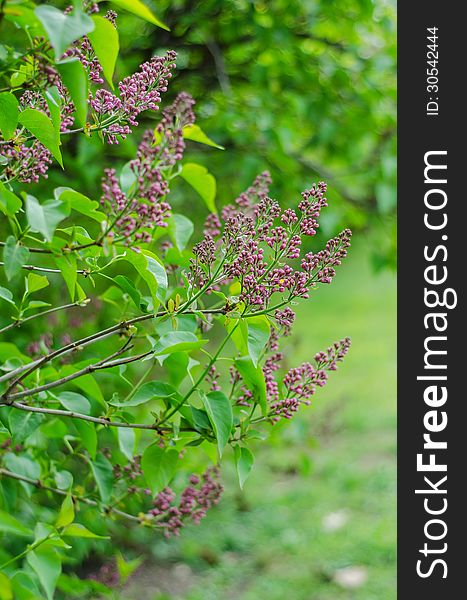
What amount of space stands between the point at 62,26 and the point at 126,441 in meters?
0.72

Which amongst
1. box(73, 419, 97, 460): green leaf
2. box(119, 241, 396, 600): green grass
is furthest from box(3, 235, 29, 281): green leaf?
box(119, 241, 396, 600): green grass

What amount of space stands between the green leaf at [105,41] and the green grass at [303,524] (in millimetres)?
1320

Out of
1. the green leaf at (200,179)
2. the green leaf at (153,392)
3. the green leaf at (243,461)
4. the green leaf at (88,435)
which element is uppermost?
the green leaf at (200,179)

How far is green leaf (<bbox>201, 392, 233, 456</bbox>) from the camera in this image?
0.99 m

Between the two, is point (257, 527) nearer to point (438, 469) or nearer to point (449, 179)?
point (438, 469)

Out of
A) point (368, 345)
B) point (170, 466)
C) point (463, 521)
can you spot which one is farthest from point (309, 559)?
point (368, 345)

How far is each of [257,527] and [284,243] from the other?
2.58m

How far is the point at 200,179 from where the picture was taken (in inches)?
48.1

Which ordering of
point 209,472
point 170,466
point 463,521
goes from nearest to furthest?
1. point 170,466
2. point 209,472
3. point 463,521

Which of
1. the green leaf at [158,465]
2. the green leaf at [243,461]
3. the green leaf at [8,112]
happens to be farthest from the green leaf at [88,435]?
the green leaf at [8,112]

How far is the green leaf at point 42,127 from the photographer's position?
0.88 metres

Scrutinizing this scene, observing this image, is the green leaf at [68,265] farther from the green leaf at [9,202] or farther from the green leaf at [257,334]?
the green leaf at [257,334]

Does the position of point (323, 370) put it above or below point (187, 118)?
below

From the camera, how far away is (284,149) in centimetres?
251
